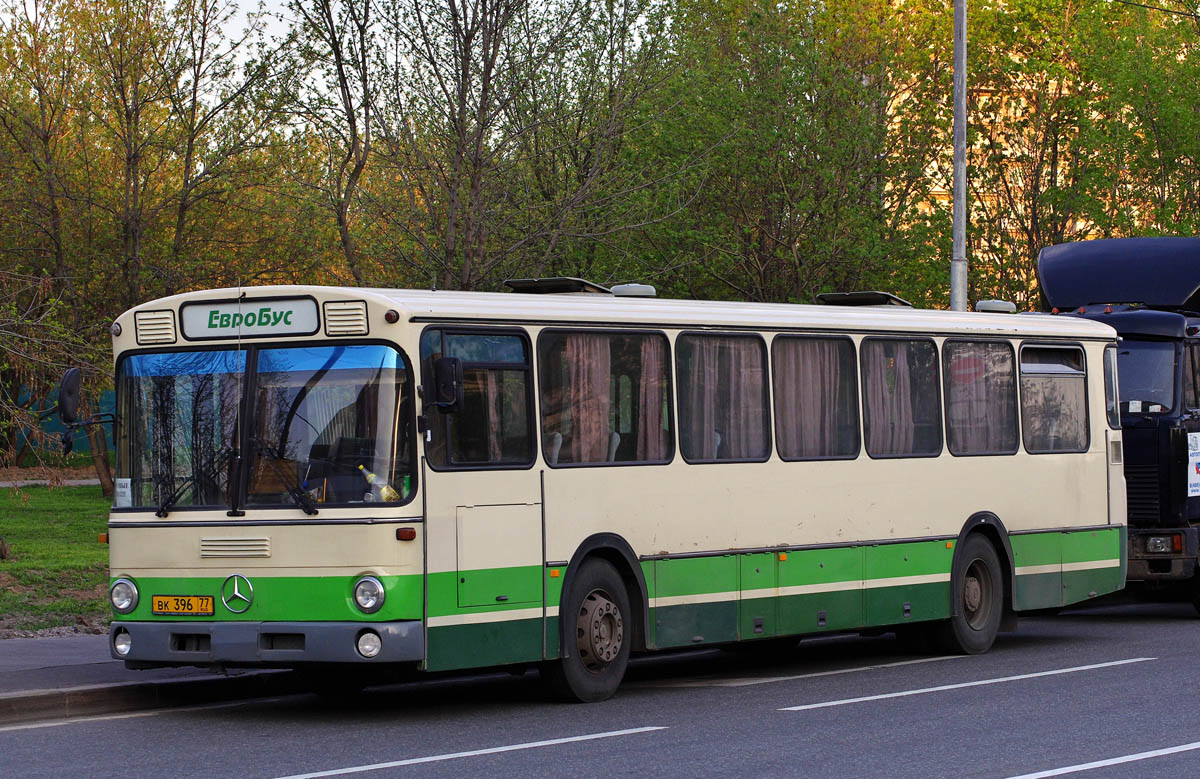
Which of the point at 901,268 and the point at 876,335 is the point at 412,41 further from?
the point at 901,268

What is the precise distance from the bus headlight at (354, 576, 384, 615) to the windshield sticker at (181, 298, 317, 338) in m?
1.64

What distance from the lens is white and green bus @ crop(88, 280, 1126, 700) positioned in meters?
11.3

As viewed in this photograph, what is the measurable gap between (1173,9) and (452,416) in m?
31.0

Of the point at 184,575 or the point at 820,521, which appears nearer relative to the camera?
the point at 184,575

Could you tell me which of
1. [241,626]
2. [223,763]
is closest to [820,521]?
[241,626]

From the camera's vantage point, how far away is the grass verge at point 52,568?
16531mm

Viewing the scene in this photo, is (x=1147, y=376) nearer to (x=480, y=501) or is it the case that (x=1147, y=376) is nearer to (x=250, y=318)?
(x=480, y=501)

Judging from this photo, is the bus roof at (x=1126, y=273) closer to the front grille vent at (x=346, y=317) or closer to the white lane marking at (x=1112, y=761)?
the white lane marking at (x=1112, y=761)

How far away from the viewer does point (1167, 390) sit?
62.0 ft

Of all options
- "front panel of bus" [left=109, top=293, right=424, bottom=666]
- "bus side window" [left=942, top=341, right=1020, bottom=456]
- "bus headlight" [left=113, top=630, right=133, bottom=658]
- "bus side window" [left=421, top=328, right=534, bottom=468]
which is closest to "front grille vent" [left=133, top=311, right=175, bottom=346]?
"front panel of bus" [left=109, top=293, right=424, bottom=666]

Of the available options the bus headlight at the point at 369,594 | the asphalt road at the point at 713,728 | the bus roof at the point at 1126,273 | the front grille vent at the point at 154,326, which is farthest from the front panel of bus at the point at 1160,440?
the front grille vent at the point at 154,326

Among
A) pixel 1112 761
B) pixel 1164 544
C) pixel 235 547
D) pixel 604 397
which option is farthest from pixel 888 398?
pixel 235 547

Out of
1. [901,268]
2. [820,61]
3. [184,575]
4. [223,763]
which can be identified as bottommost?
[223,763]

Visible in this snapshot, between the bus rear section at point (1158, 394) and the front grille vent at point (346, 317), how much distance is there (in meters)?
9.15
